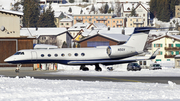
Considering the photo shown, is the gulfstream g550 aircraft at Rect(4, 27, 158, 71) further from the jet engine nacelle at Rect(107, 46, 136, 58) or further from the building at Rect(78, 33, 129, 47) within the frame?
the building at Rect(78, 33, 129, 47)

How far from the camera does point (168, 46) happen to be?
95.4 meters

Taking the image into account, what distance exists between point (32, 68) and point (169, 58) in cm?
6105

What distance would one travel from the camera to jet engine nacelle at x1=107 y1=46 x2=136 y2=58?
130 ft

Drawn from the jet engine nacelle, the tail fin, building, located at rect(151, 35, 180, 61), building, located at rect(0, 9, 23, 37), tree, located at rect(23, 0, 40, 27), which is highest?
tree, located at rect(23, 0, 40, 27)

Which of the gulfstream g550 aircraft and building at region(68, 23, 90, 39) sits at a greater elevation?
building at region(68, 23, 90, 39)

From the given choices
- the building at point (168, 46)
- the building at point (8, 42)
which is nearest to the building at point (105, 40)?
the building at point (168, 46)

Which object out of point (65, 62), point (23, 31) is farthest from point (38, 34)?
point (65, 62)

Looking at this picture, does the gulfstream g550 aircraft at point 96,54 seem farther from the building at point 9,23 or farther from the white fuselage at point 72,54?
the building at point 9,23

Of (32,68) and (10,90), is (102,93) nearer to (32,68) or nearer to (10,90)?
(10,90)

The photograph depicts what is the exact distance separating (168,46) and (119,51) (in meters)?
58.5

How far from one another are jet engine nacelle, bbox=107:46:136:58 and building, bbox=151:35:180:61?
182 ft

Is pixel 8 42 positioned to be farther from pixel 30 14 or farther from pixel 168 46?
pixel 30 14

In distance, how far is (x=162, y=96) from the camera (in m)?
16.1

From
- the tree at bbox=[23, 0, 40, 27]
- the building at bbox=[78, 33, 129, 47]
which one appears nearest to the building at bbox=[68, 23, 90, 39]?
the tree at bbox=[23, 0, 40, 27]
